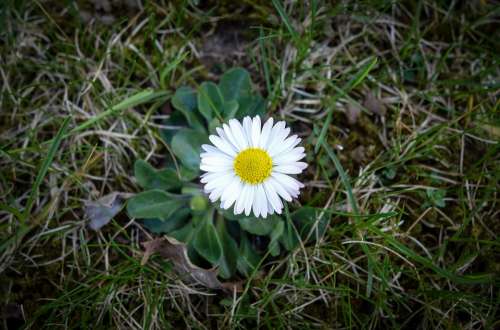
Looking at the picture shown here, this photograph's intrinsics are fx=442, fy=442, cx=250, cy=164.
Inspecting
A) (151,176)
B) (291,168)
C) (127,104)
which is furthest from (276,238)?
(127,104)

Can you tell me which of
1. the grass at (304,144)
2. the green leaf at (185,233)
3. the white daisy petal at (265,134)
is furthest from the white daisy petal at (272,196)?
the green leaf at (185,233)

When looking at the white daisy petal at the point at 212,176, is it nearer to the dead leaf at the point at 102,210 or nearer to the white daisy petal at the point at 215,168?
Answer: the white daisy petal at the point at 215,168

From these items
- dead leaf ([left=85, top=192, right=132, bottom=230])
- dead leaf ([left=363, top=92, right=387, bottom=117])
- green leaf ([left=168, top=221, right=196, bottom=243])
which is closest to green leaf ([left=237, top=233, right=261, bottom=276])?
green leaf ([left=168, top=221, right=196, bottom=243])

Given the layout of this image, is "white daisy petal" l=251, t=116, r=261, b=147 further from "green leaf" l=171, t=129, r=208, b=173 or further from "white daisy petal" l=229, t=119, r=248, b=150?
"green leaf" l=171, t=129, r=208, b=173

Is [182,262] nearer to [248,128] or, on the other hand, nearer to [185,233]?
[185,233]

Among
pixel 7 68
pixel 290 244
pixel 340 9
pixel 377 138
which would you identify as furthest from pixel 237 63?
pixel 7 68

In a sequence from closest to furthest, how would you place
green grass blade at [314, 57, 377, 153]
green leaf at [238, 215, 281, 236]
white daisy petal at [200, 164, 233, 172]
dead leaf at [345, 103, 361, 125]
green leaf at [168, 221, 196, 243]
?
white daisy petal at [200, 164, 233, 172], green grass blade at [314, 57, 377, 153], green leaf at [238, 215, 281, 236], green leaf at [168, 221, 196, 243], dead leaf at [345, 103, 361, 125]


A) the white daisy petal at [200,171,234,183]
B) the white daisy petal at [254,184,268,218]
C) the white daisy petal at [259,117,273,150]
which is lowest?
the white daisy petal at [254,184,268,218]
